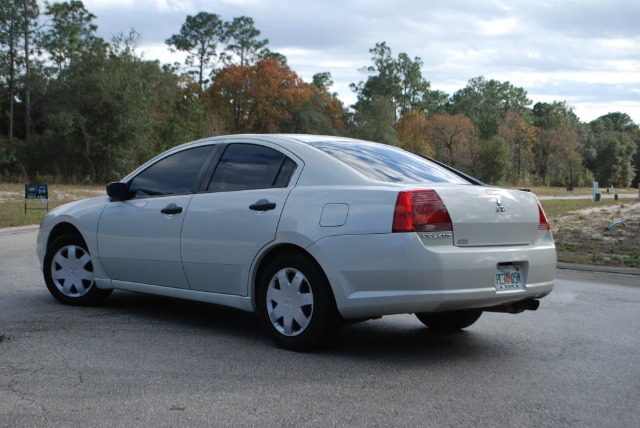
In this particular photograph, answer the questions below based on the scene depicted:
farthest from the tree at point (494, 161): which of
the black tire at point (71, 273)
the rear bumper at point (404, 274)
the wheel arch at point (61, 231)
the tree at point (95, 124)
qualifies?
the rear bumper at point (404, 274)

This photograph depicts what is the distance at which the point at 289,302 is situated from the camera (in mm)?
5754

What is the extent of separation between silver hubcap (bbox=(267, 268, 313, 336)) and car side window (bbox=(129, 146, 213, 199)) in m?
1.42

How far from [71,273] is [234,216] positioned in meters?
2.41

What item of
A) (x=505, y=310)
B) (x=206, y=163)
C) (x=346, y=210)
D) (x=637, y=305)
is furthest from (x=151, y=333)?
(x=637, y=305)

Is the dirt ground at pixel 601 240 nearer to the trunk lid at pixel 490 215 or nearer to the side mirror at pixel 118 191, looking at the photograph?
the trunk lid at pixel 490 215

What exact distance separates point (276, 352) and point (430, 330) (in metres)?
1.65

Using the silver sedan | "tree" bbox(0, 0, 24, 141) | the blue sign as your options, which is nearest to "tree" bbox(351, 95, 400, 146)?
"tree" bbox(0, 0, 24, 141)

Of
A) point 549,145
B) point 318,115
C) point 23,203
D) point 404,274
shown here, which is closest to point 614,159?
point 549,145

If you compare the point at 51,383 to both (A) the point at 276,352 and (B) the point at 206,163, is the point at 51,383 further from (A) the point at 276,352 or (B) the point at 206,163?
(B) the point at 206,163

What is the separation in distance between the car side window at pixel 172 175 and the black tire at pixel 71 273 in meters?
0.93

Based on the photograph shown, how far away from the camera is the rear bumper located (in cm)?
523

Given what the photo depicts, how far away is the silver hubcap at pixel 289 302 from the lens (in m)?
5.68

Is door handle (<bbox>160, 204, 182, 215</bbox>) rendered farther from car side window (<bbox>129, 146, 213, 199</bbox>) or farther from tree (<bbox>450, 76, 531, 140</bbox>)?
tree (<bbox>450, 76, 531, 140</bbox>)

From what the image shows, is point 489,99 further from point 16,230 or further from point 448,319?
point 448,319
